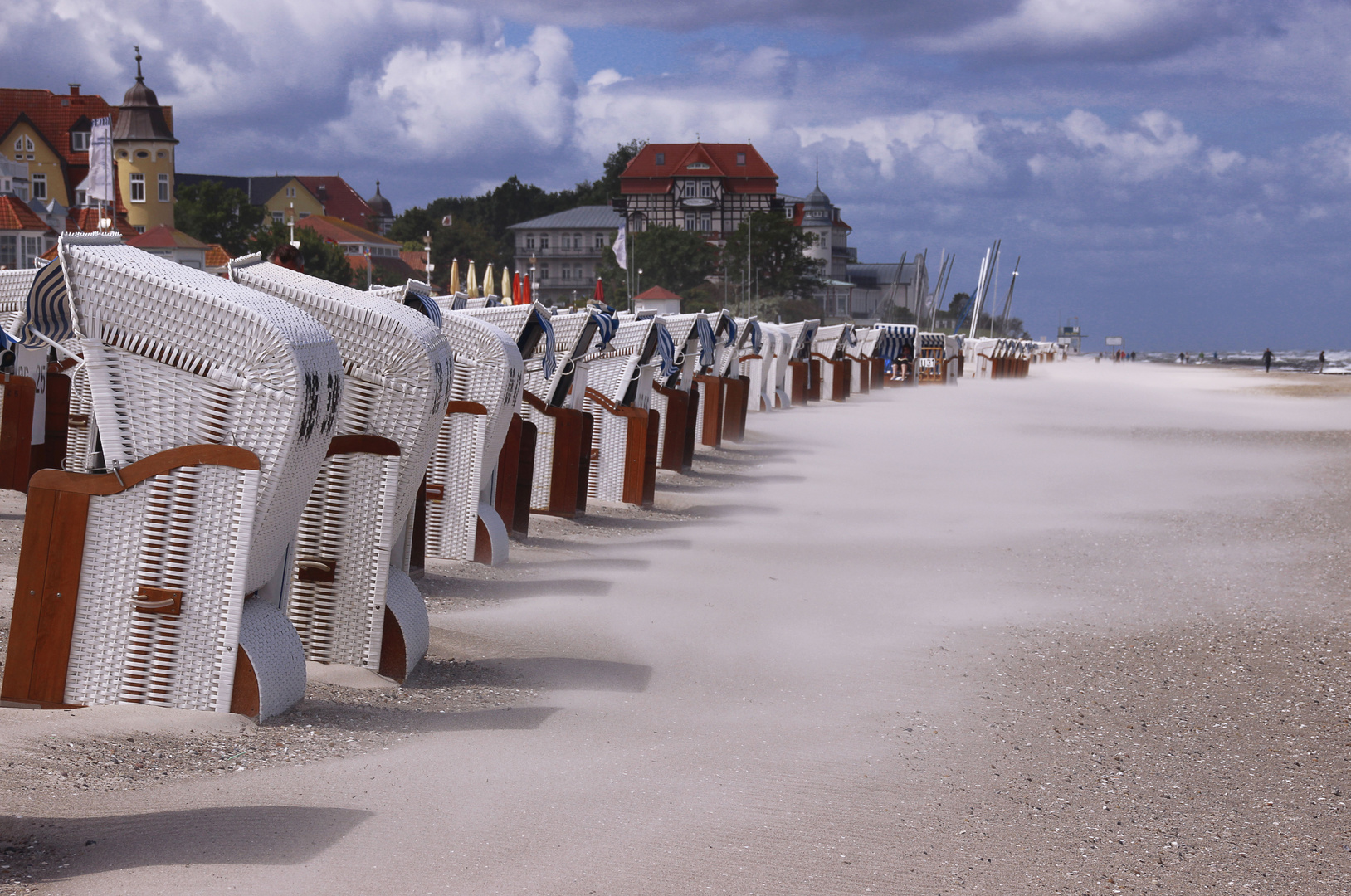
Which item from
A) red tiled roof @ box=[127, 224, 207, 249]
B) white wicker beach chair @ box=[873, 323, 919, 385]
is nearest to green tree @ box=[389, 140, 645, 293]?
red tiled roof @ box=[127, 224, 207, 249]

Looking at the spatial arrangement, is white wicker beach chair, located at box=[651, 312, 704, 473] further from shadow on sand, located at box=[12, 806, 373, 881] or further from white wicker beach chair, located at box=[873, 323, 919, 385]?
white wicker beach chair, located at box=[873, 323, 919, 385]

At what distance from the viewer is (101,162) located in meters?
27.4

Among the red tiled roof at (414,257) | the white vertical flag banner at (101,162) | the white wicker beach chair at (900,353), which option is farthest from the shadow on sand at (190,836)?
the red tiled roof at (414,257)

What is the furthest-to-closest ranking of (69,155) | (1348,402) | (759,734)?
(69,155)
(1348,402)
(759,734)

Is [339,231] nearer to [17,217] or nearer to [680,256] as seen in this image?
[680,256]

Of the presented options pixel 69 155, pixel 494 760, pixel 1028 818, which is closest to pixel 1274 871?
pixel 1028 818

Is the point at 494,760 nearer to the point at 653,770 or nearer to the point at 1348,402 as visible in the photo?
the point at 653,770

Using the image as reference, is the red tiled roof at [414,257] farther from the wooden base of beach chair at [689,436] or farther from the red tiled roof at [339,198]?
the wooden base of beach chair at [689,436]

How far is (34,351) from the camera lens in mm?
11797

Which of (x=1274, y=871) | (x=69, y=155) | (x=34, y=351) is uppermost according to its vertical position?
(x=69, y=155)

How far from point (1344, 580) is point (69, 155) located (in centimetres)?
10045

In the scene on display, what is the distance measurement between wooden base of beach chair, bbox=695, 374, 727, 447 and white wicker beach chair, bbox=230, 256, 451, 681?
13272 mm

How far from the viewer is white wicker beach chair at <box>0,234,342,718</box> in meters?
→ 4.95

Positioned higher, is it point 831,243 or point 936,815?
point 831,243
